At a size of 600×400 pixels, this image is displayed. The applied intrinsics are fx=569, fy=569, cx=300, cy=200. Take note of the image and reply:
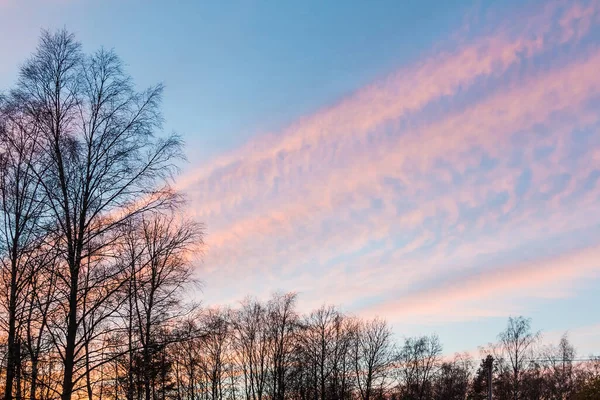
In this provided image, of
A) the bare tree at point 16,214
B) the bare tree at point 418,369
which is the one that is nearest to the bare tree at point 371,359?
the bare tree at point 418,369

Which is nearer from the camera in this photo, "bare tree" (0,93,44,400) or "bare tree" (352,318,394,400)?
"bare tree" (0,93,44,400)

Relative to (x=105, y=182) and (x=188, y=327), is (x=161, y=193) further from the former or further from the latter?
(x=188, y=327)

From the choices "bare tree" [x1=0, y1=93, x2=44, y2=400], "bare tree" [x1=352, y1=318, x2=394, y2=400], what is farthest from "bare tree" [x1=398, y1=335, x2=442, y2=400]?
"bare tree" [x1=0, y1=93, x2=44, y2=400]

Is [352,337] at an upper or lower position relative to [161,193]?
lower

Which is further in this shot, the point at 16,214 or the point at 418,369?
the point at 418,369

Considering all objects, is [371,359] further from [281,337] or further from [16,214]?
[16,214]

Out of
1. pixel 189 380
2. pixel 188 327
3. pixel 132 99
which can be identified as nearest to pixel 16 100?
pixel 132 99

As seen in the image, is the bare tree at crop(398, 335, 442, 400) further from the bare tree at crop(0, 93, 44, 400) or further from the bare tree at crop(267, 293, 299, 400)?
the bare tree at crop(0, 93, 44, 400)

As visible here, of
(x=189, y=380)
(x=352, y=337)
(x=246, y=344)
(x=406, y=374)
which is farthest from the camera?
(x=406, y=374)

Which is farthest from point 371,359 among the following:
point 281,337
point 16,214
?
point 16,214

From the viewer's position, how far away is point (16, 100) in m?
17.0

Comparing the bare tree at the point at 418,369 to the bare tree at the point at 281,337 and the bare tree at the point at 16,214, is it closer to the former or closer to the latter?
the bare tree at the point at 281,337

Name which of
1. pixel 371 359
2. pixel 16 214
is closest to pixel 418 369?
pixel 371 359

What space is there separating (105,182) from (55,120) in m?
2.35
